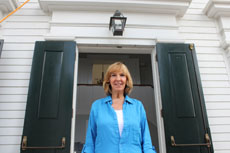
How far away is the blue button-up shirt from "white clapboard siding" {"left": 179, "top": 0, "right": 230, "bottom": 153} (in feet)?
4.92

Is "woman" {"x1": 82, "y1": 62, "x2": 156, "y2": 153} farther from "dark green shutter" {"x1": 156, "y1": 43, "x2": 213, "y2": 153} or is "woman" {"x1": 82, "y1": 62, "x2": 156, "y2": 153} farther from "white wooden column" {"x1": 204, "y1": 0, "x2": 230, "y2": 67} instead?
"white wooden column" {"x1": 204, "y1": 0, "x2": 230, "y2": 67}

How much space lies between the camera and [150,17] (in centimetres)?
277

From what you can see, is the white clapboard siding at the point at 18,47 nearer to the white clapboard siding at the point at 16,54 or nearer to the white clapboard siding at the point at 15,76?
the white clapboard siding at the point at 16,54

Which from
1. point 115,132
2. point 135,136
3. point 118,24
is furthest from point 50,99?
point 118,24

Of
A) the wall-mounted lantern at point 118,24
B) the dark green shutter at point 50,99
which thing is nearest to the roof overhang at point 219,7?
the wall-mounted lantern at point 118,24

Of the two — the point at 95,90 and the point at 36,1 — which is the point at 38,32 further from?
the point at 95,90

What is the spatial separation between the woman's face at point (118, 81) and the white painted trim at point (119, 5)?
5.21ft

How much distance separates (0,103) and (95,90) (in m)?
3.44

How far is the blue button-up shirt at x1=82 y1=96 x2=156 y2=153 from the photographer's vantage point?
4.39 ft

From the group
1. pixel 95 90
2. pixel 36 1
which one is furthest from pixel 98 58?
pixel 36 1

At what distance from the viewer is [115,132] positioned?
4.44ft

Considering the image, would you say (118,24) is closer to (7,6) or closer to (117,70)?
(117,70)

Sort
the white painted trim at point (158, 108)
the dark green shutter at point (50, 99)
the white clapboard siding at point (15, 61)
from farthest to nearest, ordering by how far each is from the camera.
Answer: the white clapboard siding at point (15, 61), the white painted trim at point (158, 108), the dark green shutter at point (50, 99)

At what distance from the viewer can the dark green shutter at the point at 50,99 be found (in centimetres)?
Answer: 202
